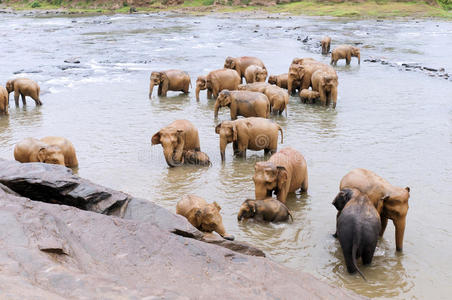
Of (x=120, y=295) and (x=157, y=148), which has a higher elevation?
(x=120, y=295)

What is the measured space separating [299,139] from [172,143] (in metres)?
3.46

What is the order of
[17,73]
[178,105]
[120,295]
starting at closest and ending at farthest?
[120,295]
[178,105]
[17,73]

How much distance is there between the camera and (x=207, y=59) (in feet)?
85.5

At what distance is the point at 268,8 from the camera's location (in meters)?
65.3

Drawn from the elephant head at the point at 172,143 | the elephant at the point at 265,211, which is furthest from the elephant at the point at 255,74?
the elephant at the point at 265,211

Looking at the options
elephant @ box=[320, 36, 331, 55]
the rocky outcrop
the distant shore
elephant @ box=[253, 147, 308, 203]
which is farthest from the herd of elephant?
the distant shore

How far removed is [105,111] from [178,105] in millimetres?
2256

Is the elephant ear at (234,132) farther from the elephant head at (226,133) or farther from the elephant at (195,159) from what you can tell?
the elephant at (195,159)

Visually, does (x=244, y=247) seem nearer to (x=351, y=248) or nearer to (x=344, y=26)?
(x=351, y=248)

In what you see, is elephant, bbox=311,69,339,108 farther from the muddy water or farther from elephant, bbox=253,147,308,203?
elephant, bbox=253,147,308,203

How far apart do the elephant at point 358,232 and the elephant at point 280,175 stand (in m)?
1.49

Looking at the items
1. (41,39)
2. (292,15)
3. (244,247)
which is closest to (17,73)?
(41,39)

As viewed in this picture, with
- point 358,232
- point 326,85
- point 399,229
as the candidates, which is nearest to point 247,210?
point 358,232

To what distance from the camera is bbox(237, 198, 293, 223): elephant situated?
7.60m
